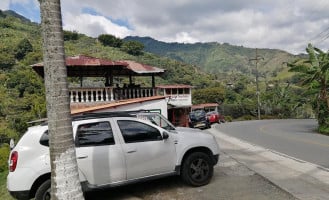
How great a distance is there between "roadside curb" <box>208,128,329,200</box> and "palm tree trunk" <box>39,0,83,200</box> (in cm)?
441

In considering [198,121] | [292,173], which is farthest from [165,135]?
[198,121]

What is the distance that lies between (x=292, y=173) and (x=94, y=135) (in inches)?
216

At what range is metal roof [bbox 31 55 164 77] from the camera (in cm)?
1764

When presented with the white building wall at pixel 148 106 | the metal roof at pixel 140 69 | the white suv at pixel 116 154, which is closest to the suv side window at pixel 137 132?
the white suv at pixel 116 154

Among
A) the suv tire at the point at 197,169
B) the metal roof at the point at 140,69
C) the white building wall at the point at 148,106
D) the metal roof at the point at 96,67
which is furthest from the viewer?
the metal roof at the point at 140,69

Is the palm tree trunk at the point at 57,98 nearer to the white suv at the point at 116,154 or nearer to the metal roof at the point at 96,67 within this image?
the white suv at the point at 116,154

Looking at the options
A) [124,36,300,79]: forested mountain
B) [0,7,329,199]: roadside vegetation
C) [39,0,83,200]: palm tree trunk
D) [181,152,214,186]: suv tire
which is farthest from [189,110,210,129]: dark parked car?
[124,36,300,79]: forested mountain

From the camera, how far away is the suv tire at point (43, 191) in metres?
6.33

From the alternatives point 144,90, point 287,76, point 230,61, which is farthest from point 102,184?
point 230,61

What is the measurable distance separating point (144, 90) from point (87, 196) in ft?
43.4

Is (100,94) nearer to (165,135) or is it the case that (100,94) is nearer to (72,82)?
(165,135)

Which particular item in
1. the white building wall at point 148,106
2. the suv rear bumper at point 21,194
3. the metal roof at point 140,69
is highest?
the metal roof at point 140,69

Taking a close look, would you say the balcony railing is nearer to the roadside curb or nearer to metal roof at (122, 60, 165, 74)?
metal roof at (122, 60, 165, 74)

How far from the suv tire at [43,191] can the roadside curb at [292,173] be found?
4.71 meters
